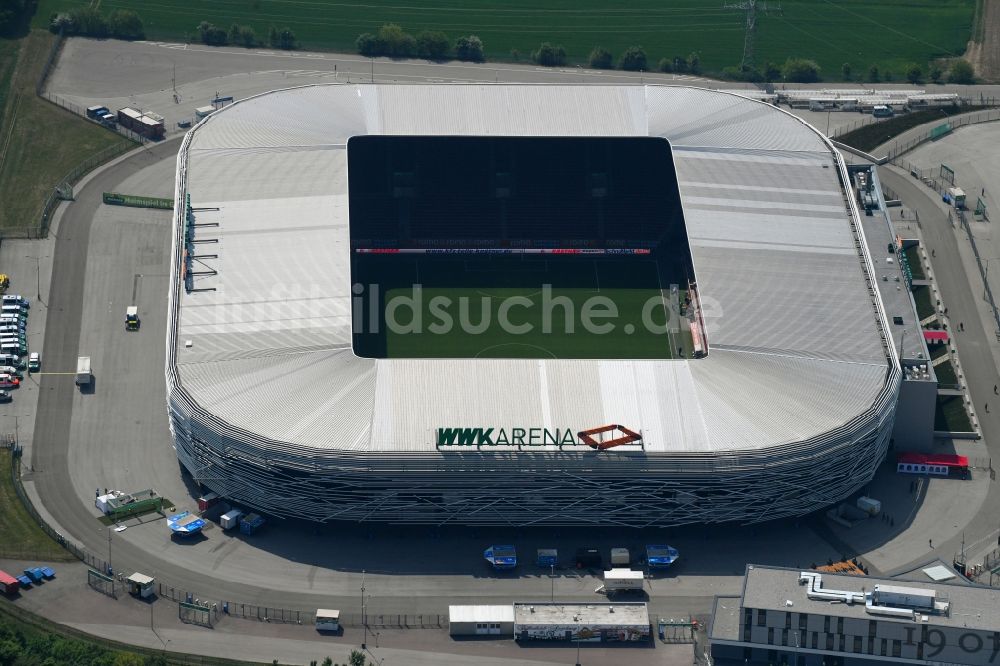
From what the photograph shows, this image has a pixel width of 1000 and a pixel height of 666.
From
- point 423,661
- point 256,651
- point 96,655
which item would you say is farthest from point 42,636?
point 423,661

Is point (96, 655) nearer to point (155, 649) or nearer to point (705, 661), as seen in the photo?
point (155, 649)

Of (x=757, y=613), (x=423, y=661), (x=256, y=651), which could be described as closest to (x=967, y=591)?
(x=757, y=613)

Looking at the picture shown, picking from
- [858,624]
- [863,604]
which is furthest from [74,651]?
[863,604]

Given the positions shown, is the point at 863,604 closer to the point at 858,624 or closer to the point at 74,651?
the point at 858,624

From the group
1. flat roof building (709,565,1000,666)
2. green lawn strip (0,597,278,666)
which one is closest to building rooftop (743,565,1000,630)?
flat roof building (709,565,1000,666)

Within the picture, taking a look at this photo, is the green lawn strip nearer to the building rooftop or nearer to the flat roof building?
the flat roof building

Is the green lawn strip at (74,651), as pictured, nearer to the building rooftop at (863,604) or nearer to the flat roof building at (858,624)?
the flat roof building at (858,624)
